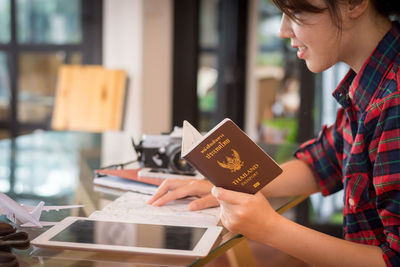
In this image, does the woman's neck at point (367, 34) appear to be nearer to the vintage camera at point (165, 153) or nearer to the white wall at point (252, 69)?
the vintage camera at point (165, 153)

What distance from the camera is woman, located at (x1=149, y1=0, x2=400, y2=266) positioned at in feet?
3.43

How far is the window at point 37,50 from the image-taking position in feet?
13.0

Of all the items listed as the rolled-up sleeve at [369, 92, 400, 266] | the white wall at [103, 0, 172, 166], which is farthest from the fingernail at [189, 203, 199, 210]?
the white wall at [103, 0, 172, 166]

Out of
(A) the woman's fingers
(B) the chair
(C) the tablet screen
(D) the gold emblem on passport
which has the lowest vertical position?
(B) the chair

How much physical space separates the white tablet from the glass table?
1 centimetres

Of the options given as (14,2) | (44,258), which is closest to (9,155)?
(44,258)

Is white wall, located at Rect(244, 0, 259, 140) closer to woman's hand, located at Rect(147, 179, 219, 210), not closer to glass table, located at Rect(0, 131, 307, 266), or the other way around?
glass table, located at Rect(0, 131, 307, 266)

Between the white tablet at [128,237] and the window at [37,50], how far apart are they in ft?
9.70

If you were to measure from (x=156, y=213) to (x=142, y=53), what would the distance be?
2612 millimetres

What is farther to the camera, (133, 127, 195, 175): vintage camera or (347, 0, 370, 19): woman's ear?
(133, 127, 195, 175): vintage camera

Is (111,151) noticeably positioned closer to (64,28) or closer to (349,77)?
(349,77)

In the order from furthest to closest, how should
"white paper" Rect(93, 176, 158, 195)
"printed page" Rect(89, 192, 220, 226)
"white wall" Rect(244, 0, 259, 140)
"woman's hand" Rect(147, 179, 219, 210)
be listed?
"white wall" Rect(244, 0, 259, 140)
"white paper" Rect(93, 176, 158, 195)
"woman's hand" Rect(147, 179, 219, 210)
"printed page" Rect(89, 192, 220, 226)

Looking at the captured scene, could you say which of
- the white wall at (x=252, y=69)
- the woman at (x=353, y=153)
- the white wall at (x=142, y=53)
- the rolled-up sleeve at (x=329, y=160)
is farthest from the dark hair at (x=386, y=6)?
the white wall at (x=252, y=69)

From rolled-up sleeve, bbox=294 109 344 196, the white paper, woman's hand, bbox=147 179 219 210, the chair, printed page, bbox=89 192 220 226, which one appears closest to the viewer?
printed page, bbox=89 192 220 226
